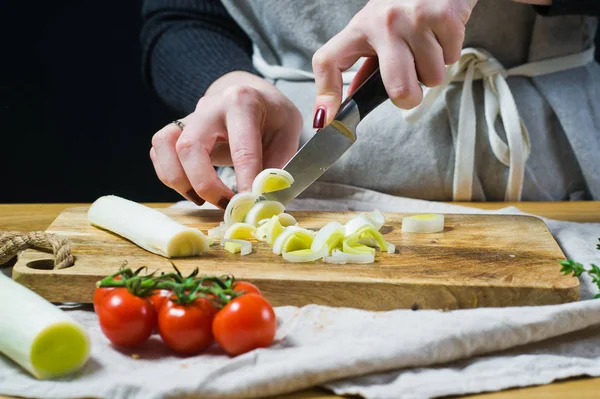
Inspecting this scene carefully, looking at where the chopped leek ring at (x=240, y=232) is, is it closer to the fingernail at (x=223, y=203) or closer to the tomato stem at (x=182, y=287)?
the fingernail at (x=223, y=203)

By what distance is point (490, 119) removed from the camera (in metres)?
1.92

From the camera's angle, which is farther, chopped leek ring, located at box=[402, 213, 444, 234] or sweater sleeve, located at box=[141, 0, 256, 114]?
sweater sleeve, located at box=[141, 0, 256, 114]

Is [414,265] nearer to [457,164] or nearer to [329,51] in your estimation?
[329,51]

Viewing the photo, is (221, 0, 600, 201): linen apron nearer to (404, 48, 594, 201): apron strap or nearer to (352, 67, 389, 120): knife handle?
(404, 48, 594, 201): apron strap

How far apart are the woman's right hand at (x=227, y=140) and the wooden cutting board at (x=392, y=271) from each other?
0.74 ft

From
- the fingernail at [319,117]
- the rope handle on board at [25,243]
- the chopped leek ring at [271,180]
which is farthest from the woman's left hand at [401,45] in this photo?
the rope handle on board at [25,243]

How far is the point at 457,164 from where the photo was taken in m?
1.95

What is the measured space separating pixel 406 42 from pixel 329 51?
0.46ft

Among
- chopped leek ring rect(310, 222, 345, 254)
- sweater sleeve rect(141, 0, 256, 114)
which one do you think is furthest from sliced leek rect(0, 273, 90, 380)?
sweater sleeve rect(141, 0, 256, 114)

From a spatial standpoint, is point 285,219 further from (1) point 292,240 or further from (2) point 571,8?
(2) point 571,8

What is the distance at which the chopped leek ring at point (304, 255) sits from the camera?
1348mm

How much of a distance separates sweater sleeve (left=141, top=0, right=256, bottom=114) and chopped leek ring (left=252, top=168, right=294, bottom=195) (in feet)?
1.95

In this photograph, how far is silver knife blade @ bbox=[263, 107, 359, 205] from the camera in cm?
157

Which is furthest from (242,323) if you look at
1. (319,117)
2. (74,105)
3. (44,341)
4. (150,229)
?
(74,105)
